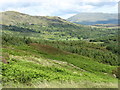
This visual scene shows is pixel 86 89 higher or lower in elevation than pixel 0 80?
lower

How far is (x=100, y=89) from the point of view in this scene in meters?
13.9

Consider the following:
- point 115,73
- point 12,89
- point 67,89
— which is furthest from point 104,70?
point 12,89

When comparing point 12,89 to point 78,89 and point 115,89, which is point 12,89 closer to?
point 78,89

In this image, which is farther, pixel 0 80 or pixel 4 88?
pixel 0 80

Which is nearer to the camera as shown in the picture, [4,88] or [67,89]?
[4,88]

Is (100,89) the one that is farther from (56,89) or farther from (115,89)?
(56,89)

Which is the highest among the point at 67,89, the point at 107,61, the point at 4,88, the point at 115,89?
the point at 4,88

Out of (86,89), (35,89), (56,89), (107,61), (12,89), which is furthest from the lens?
(107,61)

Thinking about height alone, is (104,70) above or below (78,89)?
below

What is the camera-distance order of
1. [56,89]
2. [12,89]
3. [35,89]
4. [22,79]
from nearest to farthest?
[12,89]
[35,89]
[56,89]
[22,79]

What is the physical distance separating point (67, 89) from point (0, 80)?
623cm

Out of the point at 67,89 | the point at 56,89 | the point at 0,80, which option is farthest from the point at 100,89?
the point at 0,80

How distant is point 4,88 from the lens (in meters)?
11.3

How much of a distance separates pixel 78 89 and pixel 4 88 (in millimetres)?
6105
